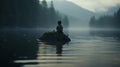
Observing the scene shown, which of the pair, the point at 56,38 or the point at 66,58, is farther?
the point at 56,38

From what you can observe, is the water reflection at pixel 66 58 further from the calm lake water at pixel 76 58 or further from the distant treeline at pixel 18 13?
the distant treeline at pixel 18 13

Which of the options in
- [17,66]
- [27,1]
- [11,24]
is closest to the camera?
[17,66]


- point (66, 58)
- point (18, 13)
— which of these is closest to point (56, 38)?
point (66, 58)

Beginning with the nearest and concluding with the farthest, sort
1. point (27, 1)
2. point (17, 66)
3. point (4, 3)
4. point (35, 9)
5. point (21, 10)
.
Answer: point (17, 66) → point (4, 3) → point (21, 10) → point (27, 1) → point (35, 9)

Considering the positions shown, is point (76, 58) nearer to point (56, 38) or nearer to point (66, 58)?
point (66, 58)

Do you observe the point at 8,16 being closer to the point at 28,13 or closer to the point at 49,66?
the point at 28,13

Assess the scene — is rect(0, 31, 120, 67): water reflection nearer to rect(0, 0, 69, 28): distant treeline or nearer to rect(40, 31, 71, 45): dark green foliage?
rect(40, 31, 71, 45): dark green foliage

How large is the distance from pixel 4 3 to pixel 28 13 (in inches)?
1357

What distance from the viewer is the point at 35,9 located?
16600 cm

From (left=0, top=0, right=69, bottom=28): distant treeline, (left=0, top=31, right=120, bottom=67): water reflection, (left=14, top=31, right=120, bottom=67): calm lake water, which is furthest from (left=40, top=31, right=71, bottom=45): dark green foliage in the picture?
(left=0, top=0, right=69, bottom=28): distant treeline

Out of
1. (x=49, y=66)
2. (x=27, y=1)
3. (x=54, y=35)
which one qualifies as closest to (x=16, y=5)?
(x=27, y=1)

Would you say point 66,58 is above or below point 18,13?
below

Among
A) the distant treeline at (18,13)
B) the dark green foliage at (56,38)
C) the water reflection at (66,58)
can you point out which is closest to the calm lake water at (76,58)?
the water reflection at (66,58)

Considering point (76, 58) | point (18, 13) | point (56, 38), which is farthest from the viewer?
point (18, 13)
